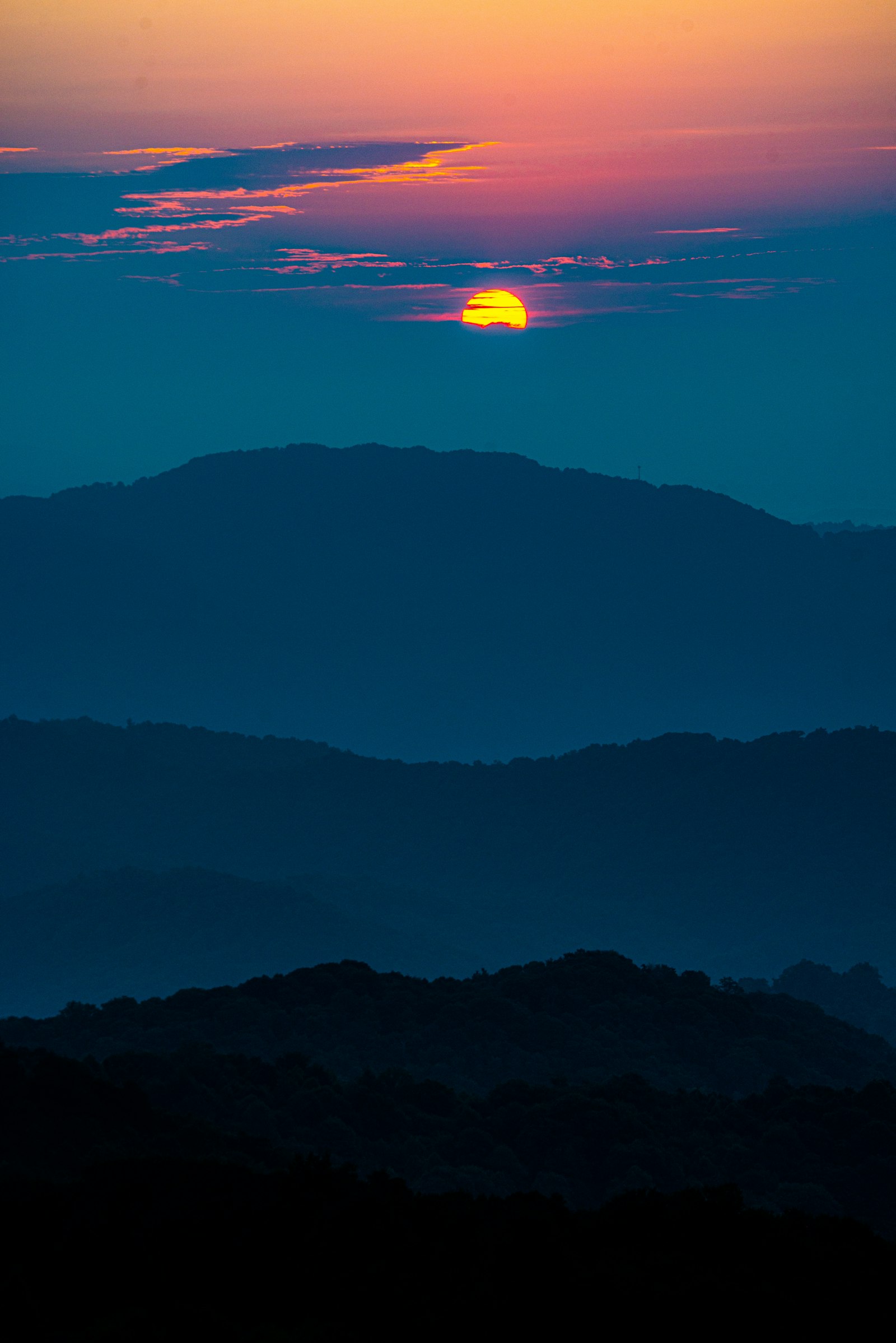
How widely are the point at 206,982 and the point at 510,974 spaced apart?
103909 millimetres

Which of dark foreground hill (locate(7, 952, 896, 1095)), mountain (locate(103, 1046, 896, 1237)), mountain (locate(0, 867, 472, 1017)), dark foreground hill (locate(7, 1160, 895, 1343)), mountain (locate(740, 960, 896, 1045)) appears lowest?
dark foreground hill (locate(7, 1160, 895, 1343))

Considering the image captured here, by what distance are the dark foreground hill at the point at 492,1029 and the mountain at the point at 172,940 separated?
3902 inches

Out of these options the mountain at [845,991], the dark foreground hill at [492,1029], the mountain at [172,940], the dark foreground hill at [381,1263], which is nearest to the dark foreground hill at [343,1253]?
the dark foreground hill at [381,1263]

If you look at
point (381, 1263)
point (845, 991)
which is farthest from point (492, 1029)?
point (845, 991)

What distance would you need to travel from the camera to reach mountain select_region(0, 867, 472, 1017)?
15625cm

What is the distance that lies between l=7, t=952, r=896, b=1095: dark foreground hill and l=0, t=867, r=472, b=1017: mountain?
3902 inches

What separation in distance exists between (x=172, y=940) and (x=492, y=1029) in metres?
119

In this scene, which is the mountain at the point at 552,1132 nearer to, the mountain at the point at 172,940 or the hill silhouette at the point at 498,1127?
the hill silhouette at the point at 498,1127

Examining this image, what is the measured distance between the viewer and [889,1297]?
21375 millimetres

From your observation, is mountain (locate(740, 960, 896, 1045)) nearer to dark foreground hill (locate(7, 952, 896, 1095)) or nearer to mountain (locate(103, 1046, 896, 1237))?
dark foreground hill (locate(7, 952, 896, 1095))

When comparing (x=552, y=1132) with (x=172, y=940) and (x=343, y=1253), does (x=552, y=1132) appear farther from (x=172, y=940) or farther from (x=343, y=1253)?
(x=172, y=940)

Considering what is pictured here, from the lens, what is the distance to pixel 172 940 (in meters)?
163

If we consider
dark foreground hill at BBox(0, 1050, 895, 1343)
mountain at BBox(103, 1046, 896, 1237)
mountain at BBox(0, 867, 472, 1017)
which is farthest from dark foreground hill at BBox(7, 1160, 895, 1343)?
mountain at BBox(0, 867, 472, 1017)

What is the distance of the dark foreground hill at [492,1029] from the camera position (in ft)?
152
